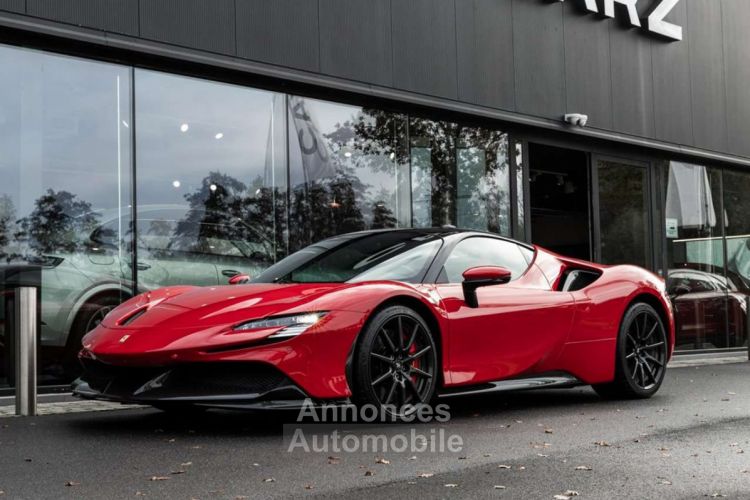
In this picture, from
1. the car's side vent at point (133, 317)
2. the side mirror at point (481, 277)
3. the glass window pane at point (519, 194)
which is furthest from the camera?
the glass window pane at point (519, 194)

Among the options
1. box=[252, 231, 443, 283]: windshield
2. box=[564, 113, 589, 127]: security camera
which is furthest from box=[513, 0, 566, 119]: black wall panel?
box=[252, 231, 443, 283]: windshield

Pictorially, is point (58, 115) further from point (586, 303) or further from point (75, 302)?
point (586, 303)

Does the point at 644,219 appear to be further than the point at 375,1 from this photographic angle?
Yes

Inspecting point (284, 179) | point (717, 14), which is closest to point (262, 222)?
point (284, 179)

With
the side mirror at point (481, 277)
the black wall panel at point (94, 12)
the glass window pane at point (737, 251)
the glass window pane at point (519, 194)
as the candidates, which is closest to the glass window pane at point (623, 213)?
the glass window pane at point (519, 194)

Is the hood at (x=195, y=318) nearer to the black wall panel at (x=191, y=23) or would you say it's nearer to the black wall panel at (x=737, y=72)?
the black wall panel at (x=191, y=23)

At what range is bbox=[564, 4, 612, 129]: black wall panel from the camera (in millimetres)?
13539

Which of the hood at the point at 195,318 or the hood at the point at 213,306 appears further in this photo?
the hood at the point at 213,306

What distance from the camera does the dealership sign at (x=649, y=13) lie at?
1391 cm

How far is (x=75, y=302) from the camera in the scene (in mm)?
8477

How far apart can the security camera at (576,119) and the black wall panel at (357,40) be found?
3331 millimetres

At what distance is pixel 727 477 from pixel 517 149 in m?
9.51

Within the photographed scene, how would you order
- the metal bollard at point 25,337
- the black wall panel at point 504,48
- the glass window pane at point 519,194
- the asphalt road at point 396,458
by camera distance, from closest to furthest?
the asphalt road at point 396,458
the metal bollard at point 25,337
the black wall panel at point 504,48
the glass window pane at point 519,194

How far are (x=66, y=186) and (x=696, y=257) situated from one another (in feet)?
36.7
